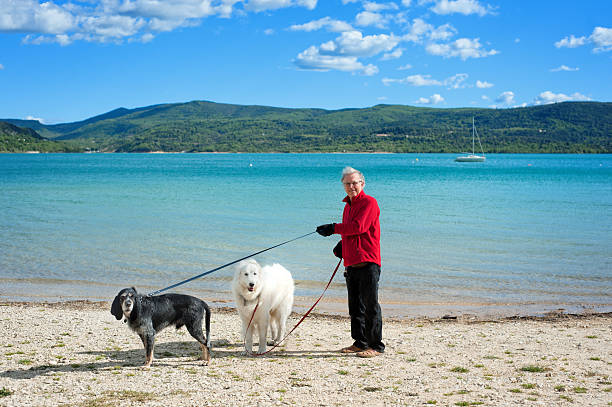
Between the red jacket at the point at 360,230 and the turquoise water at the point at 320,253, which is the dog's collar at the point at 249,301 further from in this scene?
the turquoise water at the point at 320,253

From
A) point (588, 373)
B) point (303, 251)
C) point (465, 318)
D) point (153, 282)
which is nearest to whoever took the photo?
point (588, 373)

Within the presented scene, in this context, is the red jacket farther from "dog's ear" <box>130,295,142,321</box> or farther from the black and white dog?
"dog's ear" <box>130,295,142,321</box>

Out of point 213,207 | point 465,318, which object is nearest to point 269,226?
point 213,207

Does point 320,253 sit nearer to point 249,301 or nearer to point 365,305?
point 365,305

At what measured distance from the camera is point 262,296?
756 centimetres

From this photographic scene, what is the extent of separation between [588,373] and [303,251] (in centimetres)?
1174

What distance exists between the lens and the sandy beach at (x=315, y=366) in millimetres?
6090

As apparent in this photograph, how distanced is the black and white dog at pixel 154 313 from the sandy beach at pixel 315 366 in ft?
1.36

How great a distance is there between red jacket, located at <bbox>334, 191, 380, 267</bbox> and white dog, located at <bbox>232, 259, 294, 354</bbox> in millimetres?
1050

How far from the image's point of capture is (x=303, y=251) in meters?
18.0

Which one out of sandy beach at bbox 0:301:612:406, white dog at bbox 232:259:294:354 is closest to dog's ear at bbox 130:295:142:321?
sandy beach at bbox 0:301:612:406

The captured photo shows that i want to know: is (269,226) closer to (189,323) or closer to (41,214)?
(41,214)

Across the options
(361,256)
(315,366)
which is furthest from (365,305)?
(315,366)

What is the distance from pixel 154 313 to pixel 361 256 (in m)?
2.78
